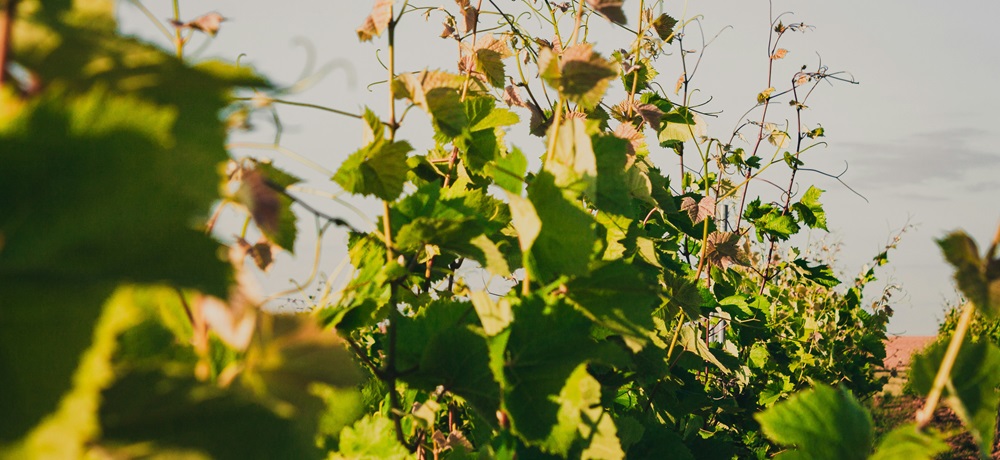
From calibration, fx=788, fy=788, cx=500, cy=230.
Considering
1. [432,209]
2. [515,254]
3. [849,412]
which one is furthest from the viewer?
[515,254]

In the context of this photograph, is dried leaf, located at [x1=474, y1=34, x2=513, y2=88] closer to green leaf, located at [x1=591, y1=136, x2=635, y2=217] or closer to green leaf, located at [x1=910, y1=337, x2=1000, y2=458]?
green leaf, located at [x1=591, y1=136, x2=635, y2=217]

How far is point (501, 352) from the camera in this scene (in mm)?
790

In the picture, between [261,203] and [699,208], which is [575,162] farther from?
[699,208]

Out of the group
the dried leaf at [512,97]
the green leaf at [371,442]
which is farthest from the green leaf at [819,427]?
the dried leaf at [512,97]

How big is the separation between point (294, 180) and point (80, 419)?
0.63 m

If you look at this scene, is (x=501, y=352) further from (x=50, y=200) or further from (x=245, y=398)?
(x=50, y=200)

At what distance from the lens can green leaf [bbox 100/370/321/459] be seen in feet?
1.32

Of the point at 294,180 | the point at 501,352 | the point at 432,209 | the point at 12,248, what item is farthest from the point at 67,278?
the point at 432,209

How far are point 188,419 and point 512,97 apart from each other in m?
1.66

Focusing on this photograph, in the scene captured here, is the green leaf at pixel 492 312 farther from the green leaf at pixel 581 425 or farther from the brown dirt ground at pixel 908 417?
the brown dirt ground at pixel 908 417

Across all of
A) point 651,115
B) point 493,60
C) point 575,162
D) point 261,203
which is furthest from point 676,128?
point 261,203

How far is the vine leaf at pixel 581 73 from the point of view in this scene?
97 cm

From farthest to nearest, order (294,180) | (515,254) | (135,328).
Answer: (515,254)
(294,180)
(135,328)

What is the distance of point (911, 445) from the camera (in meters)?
0.71
